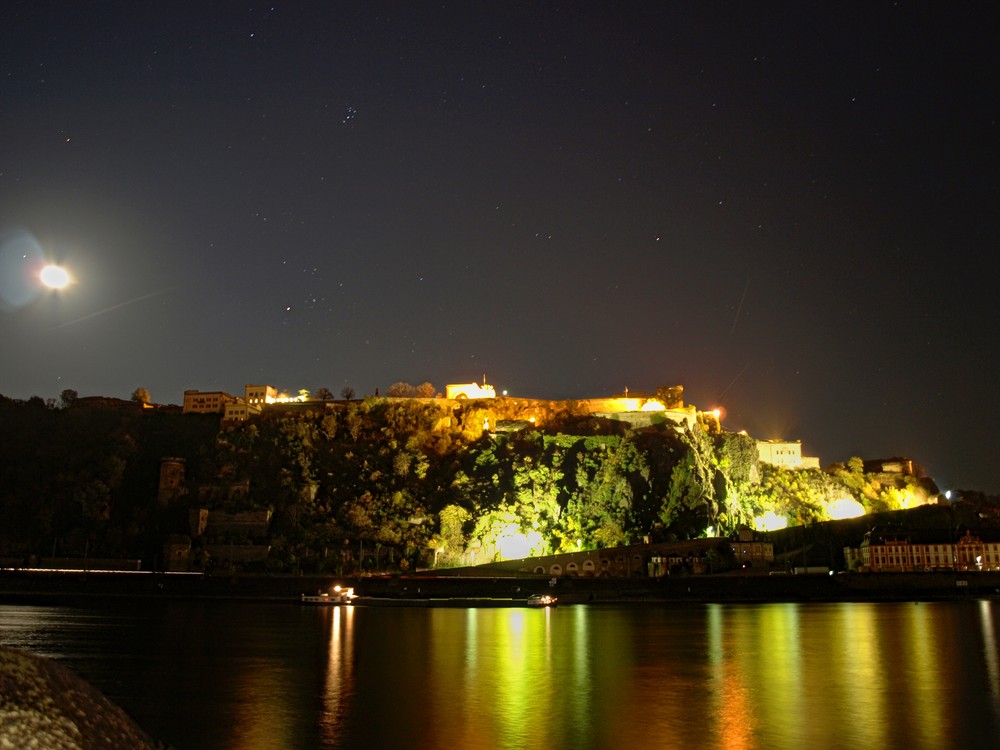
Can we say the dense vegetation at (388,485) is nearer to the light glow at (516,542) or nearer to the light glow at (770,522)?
the light glow at (516,542)

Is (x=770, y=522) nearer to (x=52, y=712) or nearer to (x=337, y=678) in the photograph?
(x=337, y=678)

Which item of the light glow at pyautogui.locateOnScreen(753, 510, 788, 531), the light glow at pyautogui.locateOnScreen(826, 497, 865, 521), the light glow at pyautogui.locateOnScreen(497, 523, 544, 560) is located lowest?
the light glow at pyautogui.locateOnScreen(497, 523, 544, 560)

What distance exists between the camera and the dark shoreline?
53625mm

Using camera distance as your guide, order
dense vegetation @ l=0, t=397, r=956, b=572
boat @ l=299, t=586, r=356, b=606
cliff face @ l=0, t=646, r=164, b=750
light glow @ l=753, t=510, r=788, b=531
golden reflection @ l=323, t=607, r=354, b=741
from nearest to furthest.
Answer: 1. cliff face @ l=0, t=646, r=164, b=750
2. golden reflection @ l=323, t=607, r=354, b=741
3. boat @ l=299, t=586, r=356, b=606
4. dense vegetation @ l=0, t=397, r=956, b=572
5. light glow @ l=753, t=510, r=788, b=531

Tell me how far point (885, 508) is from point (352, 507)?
182 feet

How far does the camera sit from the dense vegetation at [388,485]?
6103 centimetres

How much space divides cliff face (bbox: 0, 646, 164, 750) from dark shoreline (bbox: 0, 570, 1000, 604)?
46.0 m

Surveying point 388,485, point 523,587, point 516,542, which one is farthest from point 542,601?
point 388,485

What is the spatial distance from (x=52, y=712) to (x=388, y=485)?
60.6 metres

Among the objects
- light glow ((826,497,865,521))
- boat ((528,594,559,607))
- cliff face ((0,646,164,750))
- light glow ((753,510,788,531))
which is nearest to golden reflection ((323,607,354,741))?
cliff face ((0,646,164,750))

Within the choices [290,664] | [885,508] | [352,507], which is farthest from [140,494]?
[885,508]

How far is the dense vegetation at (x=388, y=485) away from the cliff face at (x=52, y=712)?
5457 centimetres

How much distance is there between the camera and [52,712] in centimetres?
570

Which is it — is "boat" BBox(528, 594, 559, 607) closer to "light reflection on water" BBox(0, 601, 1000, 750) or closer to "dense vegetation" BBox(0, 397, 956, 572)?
"light reflection on water" BBox(0, 601, 1000, 750)
